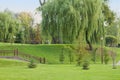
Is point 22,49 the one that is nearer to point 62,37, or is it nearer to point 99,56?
point 62,37

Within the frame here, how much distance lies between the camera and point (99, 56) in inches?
1752

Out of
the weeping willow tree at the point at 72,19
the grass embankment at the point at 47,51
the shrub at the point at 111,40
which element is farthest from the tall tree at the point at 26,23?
the weeping willow tree at the point at 72,19

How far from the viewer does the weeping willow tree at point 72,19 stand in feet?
129

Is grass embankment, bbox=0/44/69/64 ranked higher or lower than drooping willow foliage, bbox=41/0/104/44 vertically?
lower

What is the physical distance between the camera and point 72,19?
39.4 m

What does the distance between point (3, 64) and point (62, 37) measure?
31.2 feet

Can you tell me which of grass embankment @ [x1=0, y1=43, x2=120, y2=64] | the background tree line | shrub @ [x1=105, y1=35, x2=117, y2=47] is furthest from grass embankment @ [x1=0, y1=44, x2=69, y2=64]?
shrub @ [x1=105, y1=35, x2=117, y2=47]

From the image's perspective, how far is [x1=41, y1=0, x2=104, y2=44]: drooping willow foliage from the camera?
39.4 metres

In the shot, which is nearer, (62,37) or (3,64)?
(3,64)

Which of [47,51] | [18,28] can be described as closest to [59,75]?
[47,51]

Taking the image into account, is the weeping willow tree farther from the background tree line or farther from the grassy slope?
the grassy slope

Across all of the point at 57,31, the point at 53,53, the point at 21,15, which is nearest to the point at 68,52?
the point at 53,53

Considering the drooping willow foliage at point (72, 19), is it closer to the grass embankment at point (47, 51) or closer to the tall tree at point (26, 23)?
the grass embankment at point (47, 51)

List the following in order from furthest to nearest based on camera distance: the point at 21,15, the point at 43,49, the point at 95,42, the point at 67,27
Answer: the point at 21,15 < the point at 43,49 < the point at 95,42 < the point at 67,27
